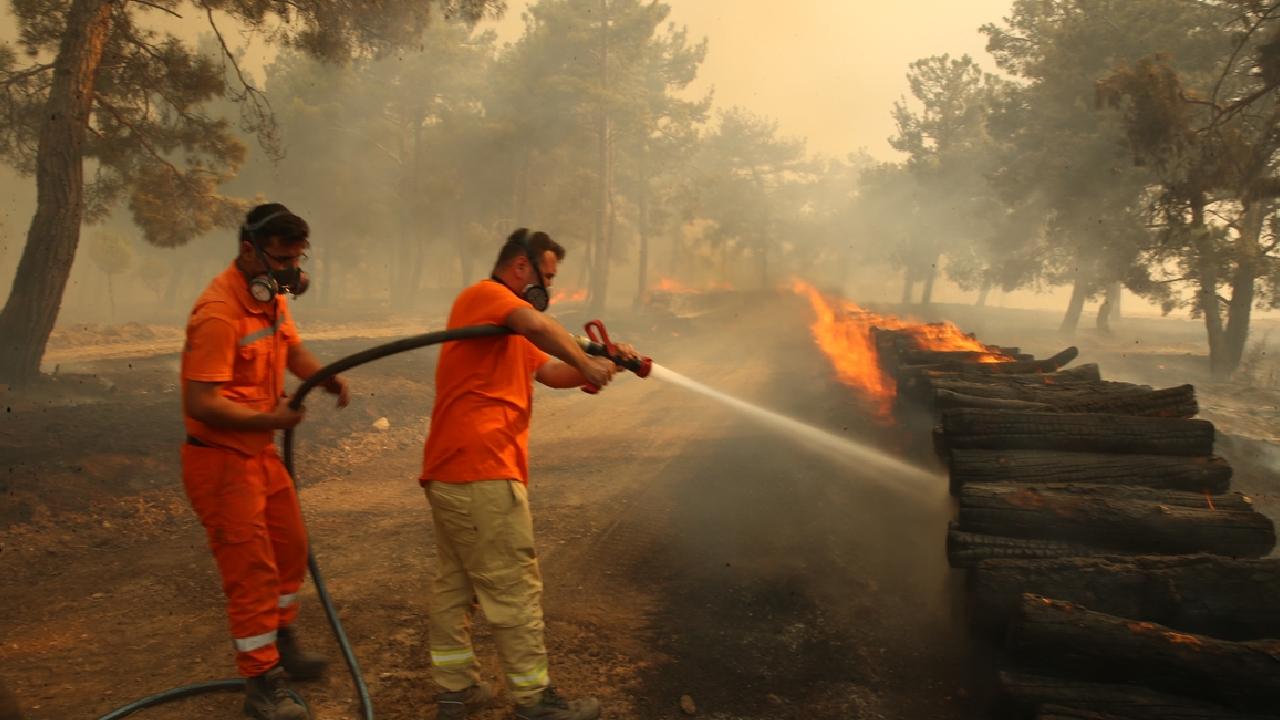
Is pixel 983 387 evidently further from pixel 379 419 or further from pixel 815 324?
pixel 815 324

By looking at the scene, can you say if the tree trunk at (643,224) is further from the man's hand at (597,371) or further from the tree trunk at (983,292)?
the man's hand at (597,371)

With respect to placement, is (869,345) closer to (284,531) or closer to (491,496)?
(491,496)

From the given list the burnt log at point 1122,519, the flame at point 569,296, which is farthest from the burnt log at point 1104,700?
the flame at point 569,296

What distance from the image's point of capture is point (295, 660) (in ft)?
12.3

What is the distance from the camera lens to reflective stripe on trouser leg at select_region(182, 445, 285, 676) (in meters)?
3.21

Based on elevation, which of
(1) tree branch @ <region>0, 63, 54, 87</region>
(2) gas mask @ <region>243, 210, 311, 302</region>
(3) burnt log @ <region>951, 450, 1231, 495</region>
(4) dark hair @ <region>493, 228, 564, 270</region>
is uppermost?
(1) tree branch @ <region>0, 63, 54, 87</region>

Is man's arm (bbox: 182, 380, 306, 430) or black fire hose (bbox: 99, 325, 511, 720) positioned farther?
black fire hose (bbox: 99, 325, 511, 720)

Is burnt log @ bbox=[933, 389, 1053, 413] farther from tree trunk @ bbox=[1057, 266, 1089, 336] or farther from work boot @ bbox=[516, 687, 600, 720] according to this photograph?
tree trunk @ bbox=[1057, 266, 1089, 336]

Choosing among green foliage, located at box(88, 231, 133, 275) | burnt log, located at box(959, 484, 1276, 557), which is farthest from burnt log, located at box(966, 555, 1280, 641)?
green foliage, located at box(88, 231, 133, 275)

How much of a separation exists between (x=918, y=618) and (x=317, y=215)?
40087mm

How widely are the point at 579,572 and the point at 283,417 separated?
9.43 ft

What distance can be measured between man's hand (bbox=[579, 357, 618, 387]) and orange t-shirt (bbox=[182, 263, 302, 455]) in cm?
152

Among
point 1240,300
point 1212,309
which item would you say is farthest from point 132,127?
point 1240,300

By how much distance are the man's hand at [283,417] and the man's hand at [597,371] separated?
1335 millimetres
